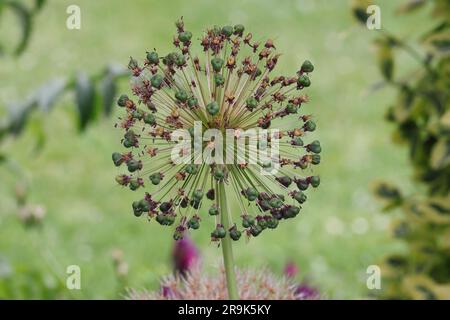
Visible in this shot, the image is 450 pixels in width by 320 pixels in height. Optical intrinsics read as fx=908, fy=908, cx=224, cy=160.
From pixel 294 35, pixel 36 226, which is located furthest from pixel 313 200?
pixel 36 226

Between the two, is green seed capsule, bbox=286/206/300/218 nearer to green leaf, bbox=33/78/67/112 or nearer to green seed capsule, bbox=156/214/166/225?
green seed capsule, bbox=156/214/166/225

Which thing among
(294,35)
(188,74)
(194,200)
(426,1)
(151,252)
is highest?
(294,35)

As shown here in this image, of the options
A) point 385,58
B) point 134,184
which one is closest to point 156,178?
point 134,184

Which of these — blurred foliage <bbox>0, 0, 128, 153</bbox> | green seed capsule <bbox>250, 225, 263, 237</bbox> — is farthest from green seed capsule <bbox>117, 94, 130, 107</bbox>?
blurred foliage <bbox>0, 0, 128, 153</bbox>

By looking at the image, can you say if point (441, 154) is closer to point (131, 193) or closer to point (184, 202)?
point (184, 202)

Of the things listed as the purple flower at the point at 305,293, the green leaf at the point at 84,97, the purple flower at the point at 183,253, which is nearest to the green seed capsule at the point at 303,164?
the purple flower at the point at 305,293
